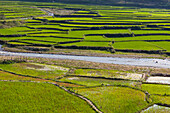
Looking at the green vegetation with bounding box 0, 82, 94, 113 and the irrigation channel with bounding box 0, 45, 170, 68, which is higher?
the irrigation channel with bounding box 0, 45, 170, 68

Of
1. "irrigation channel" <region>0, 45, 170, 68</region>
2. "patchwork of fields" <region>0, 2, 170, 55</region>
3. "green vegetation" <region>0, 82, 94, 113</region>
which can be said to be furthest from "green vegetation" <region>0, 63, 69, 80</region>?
"patchwork of fields" <region>0, 2, 170, 55</region>

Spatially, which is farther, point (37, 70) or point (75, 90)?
point (37, 70)

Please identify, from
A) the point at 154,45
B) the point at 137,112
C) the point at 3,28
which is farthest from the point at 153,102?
the point at 3,28

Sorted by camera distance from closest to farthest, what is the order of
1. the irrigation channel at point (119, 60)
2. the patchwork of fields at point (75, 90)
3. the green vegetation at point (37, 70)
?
the patchwork of fields at point (75, 90)
the green vegetation at point (37, 70)
the irrigation channel at point (119, 60)

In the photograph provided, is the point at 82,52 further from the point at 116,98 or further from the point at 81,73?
the point at 116,98

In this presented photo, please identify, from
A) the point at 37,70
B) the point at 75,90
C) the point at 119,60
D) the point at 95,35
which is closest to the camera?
the point at 75,90

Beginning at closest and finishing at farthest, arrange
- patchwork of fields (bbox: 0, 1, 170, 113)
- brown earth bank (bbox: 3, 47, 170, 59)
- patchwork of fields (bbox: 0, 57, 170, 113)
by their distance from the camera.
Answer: patchwork of fields (bbox: 0, 57, 170, 113), patchwork of fields (bbox: 0, 1, 170, 113), brown earth bank (bbox: 3, 47, 170, 59)

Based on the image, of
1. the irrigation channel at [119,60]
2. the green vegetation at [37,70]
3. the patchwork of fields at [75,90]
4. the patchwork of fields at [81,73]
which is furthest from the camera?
the irrigation channel at [119,60]

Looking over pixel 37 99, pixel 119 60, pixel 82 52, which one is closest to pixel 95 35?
pixel 82 52

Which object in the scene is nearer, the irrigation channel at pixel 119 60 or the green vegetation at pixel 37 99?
the green vegetation at pixel 37 99

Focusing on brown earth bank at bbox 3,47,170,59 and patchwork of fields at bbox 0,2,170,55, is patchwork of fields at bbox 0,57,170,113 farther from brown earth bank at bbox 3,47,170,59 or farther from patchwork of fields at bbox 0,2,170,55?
patchwork of fields at bbox 0,2,170,55

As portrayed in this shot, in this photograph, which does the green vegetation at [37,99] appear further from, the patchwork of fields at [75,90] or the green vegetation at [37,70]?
the green vegetation at [37,70]

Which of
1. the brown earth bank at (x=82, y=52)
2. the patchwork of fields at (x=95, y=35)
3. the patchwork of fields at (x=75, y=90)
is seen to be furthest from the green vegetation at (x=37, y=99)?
the patchwork of fields at (x=95, y=35)
